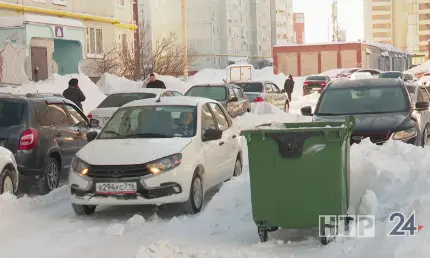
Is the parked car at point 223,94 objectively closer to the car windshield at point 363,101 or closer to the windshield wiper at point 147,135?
the car windshield at point 363,101

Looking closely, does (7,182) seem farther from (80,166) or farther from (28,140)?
(80,166)

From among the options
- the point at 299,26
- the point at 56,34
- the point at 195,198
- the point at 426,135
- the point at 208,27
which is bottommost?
the point at 195,198

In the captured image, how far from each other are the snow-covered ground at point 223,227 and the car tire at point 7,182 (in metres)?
0.17

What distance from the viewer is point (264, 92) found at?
2805cm

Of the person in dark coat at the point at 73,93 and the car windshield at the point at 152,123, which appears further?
the person in dark coat at the point at 73,93

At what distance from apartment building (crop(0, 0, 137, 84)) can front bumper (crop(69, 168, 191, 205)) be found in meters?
18.4

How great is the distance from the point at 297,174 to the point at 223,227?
1604 mm

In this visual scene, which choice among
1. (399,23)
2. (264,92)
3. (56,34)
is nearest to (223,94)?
(264,92)

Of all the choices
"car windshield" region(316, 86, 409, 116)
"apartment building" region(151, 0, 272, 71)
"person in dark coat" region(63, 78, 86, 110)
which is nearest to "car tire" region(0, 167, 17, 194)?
"car windshield" region(316, 86, 409, 116)

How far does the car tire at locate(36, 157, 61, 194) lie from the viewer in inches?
437

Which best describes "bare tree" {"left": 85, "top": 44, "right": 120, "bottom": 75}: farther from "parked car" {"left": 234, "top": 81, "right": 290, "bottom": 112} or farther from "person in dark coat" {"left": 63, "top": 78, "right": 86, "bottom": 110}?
"person in dark coat" {"left": 63, "top": 78, "right": 86, "bottom": 110}

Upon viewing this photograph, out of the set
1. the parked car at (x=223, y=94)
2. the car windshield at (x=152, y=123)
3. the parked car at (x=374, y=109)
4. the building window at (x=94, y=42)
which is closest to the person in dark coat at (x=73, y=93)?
the parked car at (x=223, y=94)

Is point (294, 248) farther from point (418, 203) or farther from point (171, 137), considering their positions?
point (171, 137)

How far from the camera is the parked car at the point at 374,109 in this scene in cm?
1164
